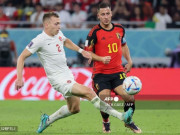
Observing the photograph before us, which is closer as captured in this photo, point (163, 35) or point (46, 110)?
point (46, 110)

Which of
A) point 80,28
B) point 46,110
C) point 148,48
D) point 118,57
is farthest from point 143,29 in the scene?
point 118,57

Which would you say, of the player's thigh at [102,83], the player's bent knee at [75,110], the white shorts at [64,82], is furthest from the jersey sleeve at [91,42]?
the player's bent knee at [75,110]

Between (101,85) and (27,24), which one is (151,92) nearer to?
(27,24)

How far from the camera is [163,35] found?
21609 mm

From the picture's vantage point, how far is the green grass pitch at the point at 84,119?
11.4m

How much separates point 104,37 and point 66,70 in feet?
3.75

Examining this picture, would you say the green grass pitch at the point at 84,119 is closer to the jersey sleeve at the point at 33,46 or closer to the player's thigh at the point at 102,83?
the player's thigh at the point at 102,83

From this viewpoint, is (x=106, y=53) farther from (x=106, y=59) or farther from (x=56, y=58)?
(x=56, y=58)

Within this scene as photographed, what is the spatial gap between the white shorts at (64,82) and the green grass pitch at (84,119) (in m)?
0.82

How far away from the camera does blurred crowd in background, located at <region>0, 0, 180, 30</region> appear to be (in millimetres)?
21688

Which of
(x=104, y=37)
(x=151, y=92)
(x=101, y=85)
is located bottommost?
(x=151, y=92)

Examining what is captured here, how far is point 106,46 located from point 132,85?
108cm

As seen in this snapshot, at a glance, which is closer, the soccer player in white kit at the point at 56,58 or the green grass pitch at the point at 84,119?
the soccer player in white kit at the point at 56,58

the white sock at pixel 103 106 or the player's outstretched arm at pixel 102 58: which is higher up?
the player's outstretched arm at pixel 102 58
